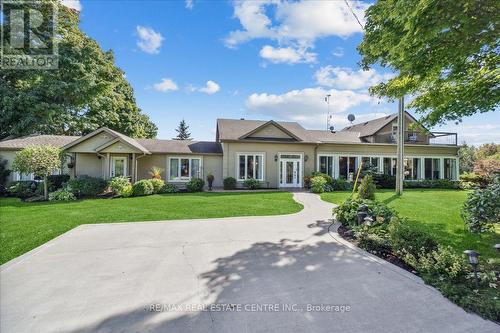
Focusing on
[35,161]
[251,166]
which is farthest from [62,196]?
[251,166]

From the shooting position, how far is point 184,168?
1978 centimetres

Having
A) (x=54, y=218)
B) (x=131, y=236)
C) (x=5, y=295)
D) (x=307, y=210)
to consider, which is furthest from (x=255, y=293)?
(x=54, y=218)

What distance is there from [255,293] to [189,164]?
17008mm

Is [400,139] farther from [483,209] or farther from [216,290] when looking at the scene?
[216,290]

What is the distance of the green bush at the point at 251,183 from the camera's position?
18.1 m

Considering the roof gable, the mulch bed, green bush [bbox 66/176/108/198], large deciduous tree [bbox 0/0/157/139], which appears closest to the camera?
the mulch bed

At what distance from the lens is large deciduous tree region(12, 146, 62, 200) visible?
13625 mm

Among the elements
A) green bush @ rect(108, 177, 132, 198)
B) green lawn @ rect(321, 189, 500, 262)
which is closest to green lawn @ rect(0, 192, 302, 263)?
green bush @ rect(108, 177, 132, 198)

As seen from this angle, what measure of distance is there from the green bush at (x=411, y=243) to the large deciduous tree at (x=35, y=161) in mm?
17263

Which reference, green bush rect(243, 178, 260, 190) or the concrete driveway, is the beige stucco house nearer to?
green bush rect(243, 178, 260, 190)

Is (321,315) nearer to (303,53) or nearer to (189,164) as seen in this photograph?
(303,53)

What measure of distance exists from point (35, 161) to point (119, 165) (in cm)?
530

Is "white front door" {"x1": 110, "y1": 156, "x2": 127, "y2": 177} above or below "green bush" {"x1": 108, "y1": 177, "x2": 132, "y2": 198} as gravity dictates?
above

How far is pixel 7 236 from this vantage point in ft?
21.9
